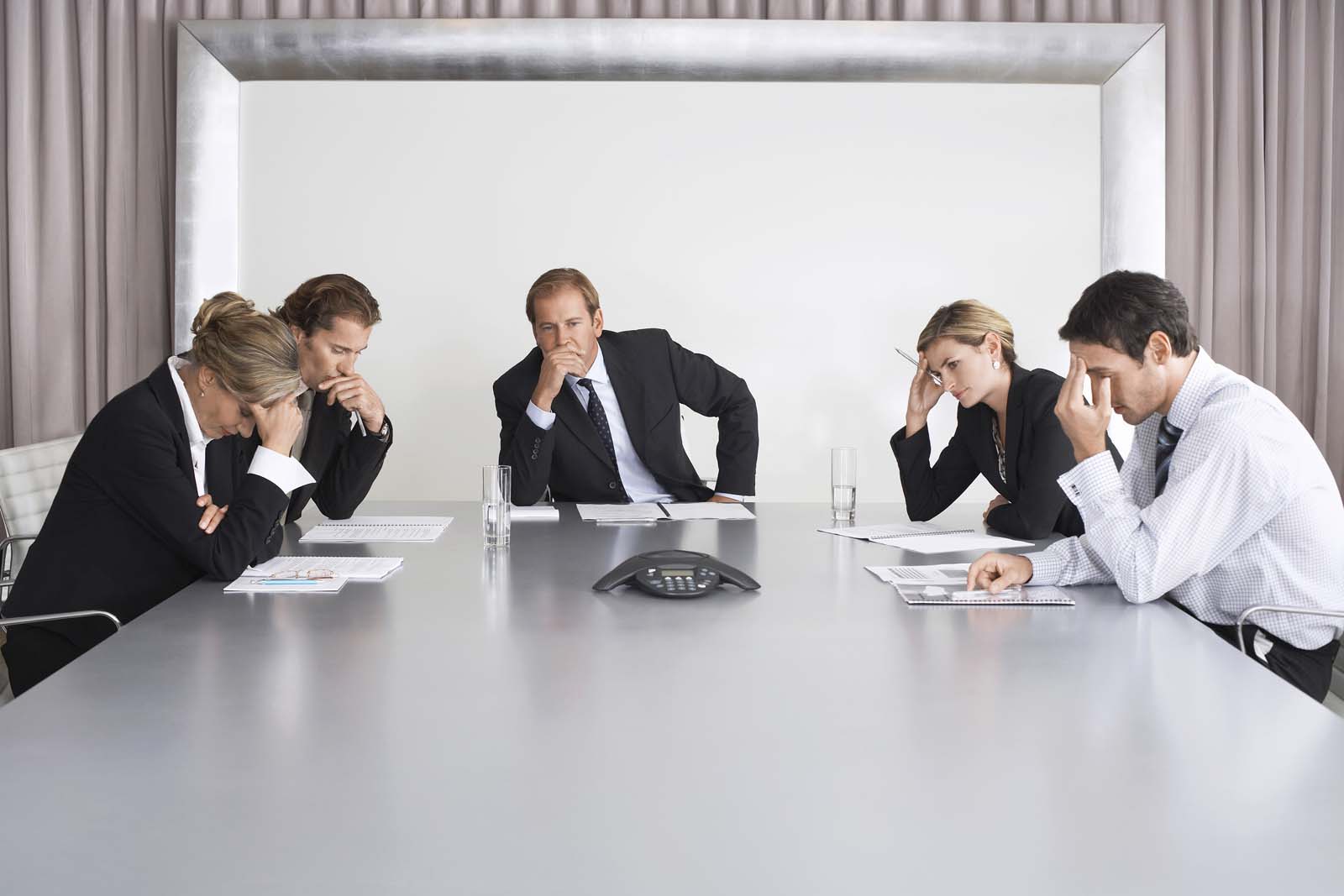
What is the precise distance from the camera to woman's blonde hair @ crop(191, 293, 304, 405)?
80.0 inches

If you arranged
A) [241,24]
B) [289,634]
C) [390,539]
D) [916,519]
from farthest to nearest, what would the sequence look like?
[241,24]
[916,519]
[390,539]
[289,634]

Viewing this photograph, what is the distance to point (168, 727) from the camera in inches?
43.9

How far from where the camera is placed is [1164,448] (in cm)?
211

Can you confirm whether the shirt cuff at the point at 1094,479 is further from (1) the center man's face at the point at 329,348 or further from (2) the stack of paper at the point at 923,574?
(1) the center man's face at the point at 329,348

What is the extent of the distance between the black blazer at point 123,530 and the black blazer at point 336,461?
0.62m

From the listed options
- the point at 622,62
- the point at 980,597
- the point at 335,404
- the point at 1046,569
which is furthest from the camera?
the point at 622,62

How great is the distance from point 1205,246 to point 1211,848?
378cm

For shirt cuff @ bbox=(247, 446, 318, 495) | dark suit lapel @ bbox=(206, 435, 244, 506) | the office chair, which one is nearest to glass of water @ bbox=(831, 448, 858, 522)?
shirt cuff @ bbox=(247, 446, 318, 495)

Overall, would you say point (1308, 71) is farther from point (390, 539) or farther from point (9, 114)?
point (9, 114)

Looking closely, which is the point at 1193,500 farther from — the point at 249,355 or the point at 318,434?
the point at 318,434

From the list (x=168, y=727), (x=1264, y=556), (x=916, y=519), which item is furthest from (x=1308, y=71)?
(x=168, y=727)

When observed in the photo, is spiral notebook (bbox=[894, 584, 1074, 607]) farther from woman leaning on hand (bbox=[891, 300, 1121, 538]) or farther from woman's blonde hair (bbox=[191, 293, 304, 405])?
woman's blonde hair (bbox=[191, 293, 304, 405])

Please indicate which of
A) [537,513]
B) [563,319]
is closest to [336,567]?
[537,513]

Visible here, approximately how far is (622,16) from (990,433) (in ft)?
7.10
